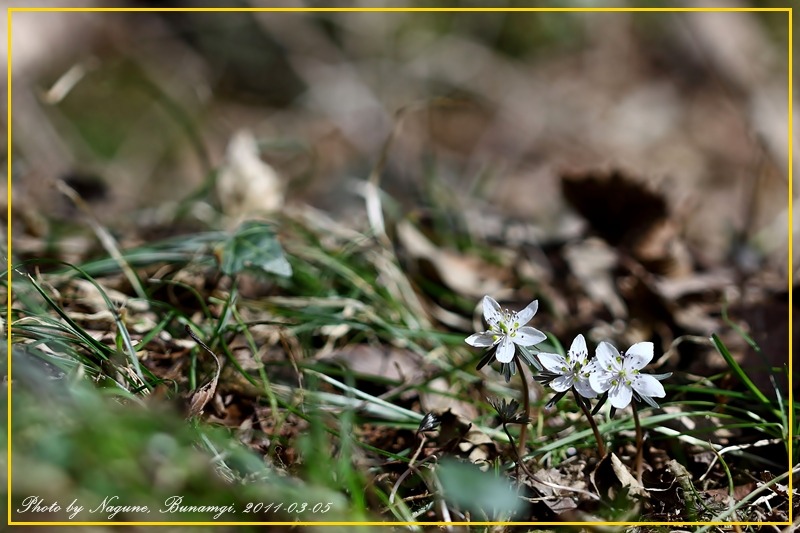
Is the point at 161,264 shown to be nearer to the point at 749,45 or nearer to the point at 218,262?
the point at 218,262

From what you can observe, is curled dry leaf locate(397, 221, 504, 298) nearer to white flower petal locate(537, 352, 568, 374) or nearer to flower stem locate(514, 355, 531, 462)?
flower stem locate(514, 355, 531, 462)

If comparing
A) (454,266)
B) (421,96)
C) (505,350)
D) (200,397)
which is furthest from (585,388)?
(421,96)

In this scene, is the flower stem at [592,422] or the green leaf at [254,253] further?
the green leaf at [254,253]

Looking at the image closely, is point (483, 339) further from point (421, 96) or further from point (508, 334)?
point (421, 96)

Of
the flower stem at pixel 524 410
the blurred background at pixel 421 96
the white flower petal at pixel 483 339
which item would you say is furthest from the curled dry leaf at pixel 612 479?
the blurred background at pixel 421 96

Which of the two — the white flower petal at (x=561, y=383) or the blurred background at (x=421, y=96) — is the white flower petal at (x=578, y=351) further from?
the blurred background at (x=421, y=96)

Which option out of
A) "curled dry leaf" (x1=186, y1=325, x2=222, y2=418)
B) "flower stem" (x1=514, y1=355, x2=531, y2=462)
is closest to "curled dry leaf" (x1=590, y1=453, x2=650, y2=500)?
"flower stem" (x1=514, y1=355, x2=531, y2=462)

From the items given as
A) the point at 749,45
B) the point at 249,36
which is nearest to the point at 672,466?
the point at 749,45

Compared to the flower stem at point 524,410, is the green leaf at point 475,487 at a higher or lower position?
higher
